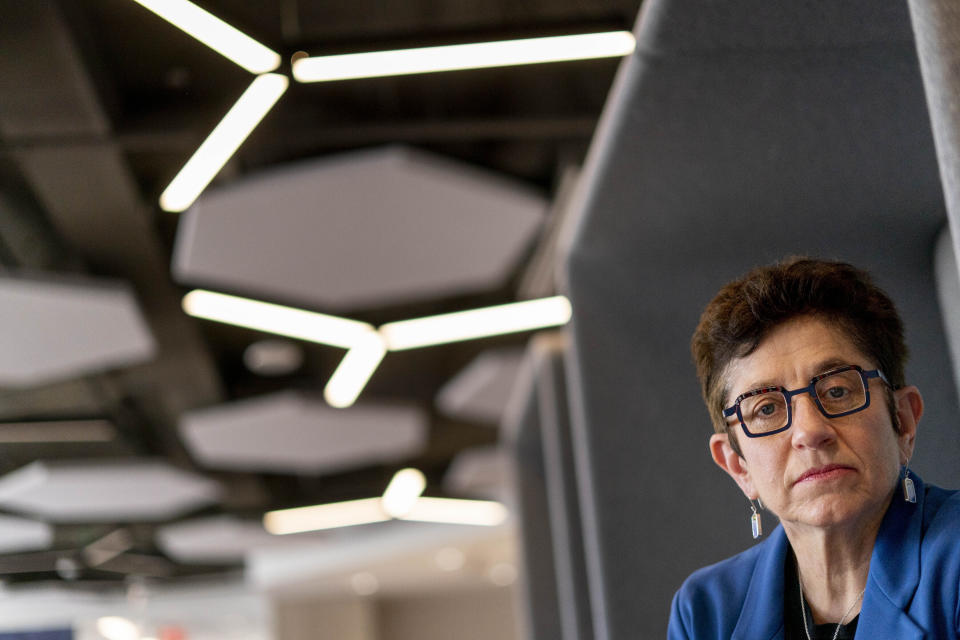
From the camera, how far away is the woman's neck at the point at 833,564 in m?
1.12

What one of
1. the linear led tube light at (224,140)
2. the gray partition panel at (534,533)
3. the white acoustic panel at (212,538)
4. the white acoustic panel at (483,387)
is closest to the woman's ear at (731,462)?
the gray partition panel at (534,533)

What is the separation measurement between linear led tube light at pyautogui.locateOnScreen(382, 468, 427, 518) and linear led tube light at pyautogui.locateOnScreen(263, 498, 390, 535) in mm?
152

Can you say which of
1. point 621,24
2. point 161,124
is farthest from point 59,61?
point 621,24

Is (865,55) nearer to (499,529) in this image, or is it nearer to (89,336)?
(89,336)

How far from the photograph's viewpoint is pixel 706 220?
1.48 meters

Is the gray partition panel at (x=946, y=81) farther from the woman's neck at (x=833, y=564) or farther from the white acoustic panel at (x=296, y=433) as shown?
the white acoustic panel at (x=296, y=433)

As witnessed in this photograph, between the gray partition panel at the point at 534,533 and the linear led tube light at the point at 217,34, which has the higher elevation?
the linear led tube light at the point at 217,34

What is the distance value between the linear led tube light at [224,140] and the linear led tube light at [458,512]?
911 cm

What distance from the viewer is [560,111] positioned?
209 inches

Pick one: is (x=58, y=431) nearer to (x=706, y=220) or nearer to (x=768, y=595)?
(x=706, y=220)

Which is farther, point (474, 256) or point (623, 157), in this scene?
point (474, 256)

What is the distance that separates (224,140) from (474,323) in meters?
3.29

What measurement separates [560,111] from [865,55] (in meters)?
4.22

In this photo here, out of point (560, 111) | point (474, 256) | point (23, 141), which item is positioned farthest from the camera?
point (474, 256)
